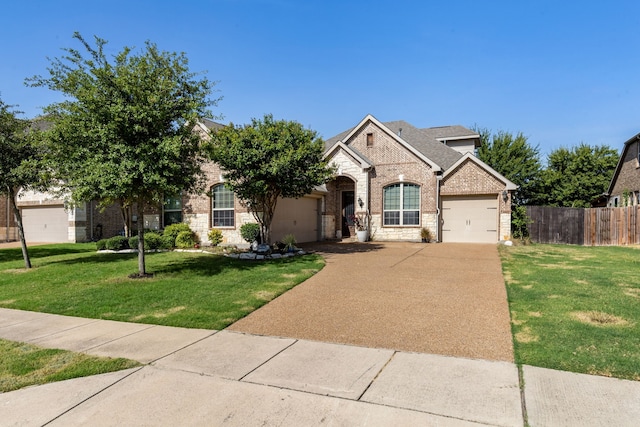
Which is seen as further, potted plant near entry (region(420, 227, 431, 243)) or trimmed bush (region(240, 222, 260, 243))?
potted plant near entry (region(420, 227, 431, 243))

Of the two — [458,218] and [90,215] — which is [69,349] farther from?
[90,215]

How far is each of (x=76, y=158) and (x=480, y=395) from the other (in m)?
9.86

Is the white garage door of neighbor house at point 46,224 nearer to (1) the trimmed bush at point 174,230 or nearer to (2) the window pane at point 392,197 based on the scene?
(1) the trimmed bush at point 174,230

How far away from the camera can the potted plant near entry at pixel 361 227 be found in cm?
2031

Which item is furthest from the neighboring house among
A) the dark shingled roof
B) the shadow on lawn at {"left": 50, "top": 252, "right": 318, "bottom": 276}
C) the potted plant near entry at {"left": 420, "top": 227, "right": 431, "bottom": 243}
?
the shadow on lawn at {"left": 50, "top": 252, "right": 318, "bottom": 276}

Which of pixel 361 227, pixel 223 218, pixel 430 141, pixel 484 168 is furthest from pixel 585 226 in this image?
pixel 223 218

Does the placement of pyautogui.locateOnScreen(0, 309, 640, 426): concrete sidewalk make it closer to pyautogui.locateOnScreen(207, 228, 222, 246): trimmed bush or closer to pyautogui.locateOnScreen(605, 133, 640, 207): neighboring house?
pyautogui.locateOnScreen(207, 228, 222, 246): trimmed bush

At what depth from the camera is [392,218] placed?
20.7 metres

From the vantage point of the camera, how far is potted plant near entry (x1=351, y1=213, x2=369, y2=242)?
800 inches

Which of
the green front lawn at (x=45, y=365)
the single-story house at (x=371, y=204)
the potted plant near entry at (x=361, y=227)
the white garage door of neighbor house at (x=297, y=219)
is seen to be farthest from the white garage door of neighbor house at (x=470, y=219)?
the green front lawn at (x=45, y=365)

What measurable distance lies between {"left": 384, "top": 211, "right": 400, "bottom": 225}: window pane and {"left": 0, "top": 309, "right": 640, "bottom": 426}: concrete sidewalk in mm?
15843

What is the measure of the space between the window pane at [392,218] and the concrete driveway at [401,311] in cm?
886

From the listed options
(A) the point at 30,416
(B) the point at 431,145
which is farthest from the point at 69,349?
(B) the point at 431,145

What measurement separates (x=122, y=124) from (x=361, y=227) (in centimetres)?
1372
